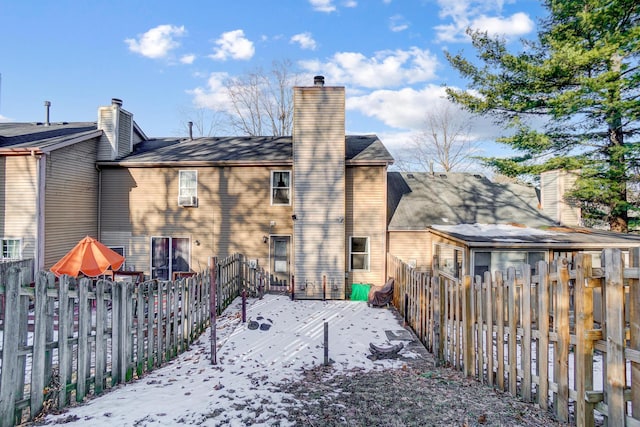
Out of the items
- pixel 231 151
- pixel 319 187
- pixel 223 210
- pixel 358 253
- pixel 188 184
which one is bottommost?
pixel 358 253

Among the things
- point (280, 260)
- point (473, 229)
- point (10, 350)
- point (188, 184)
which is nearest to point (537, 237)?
point (473, 229)

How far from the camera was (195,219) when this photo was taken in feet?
41.6

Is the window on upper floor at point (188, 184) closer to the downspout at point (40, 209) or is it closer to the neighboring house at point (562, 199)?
the downspout at point (40, 209)

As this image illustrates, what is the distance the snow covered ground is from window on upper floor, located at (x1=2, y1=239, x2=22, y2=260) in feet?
24.7

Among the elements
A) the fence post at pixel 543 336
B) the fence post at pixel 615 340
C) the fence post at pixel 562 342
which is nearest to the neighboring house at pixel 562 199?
the fence post at pixel 543 336

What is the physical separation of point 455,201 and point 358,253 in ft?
17.1

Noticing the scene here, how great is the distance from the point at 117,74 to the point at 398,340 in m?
18.6

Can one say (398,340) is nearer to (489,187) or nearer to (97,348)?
(97,348)

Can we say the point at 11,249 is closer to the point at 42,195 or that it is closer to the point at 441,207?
the point at 42,195

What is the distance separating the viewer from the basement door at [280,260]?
1248 centimetres

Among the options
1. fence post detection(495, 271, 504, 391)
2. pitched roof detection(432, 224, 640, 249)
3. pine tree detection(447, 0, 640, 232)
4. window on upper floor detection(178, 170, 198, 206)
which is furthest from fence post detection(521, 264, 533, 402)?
window on upper floor detection(178, 170, 198, 206)

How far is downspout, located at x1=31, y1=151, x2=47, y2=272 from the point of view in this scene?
10266mm

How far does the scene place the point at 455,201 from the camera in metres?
13.9

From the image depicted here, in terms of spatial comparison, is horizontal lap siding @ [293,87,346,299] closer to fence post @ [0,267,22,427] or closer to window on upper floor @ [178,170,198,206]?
window on upper floor @ [178,170,198,206]
